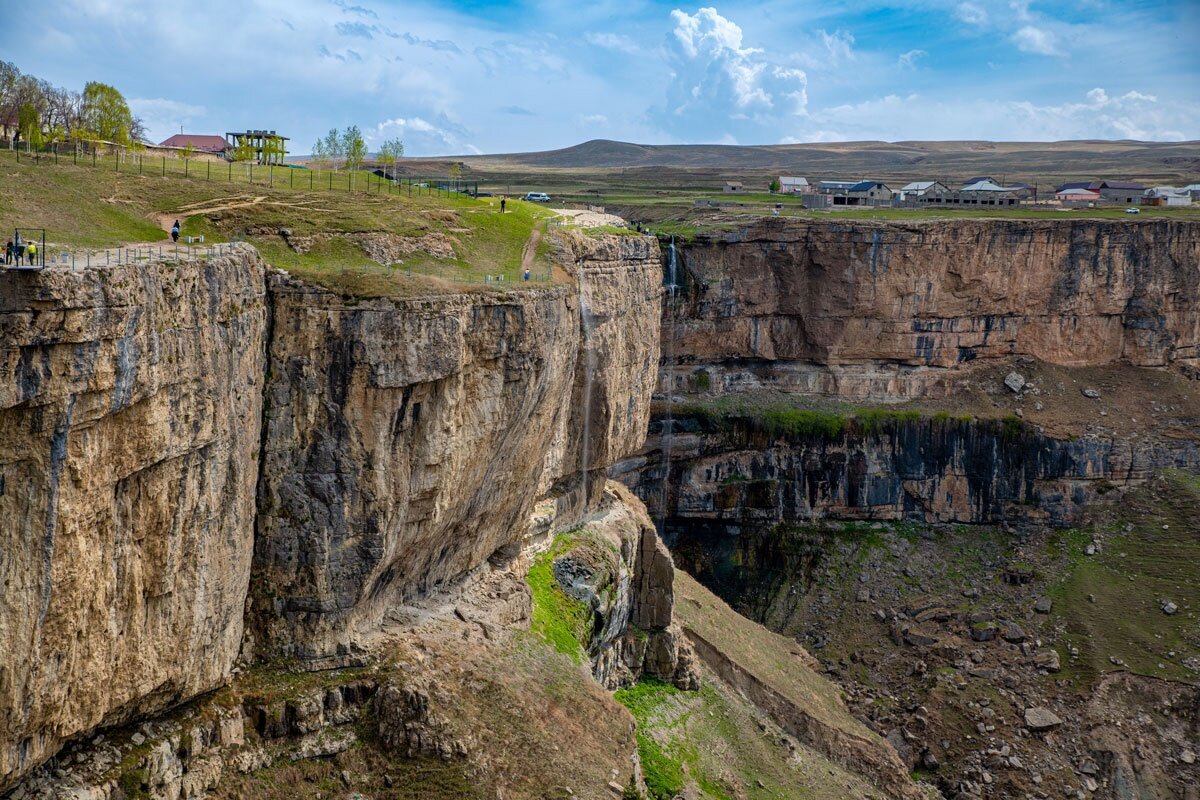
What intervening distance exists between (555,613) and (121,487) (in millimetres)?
20872

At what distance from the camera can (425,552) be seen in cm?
3681

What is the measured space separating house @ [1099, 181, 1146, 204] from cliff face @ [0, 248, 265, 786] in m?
103

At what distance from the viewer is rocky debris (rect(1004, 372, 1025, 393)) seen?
7844 cm

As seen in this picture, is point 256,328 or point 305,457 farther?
point 305,457

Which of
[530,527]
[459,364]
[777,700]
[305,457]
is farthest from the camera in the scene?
[777,700]

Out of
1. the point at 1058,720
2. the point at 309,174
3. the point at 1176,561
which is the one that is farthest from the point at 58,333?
the point at 1176,561

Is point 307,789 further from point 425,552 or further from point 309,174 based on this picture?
point 309,174

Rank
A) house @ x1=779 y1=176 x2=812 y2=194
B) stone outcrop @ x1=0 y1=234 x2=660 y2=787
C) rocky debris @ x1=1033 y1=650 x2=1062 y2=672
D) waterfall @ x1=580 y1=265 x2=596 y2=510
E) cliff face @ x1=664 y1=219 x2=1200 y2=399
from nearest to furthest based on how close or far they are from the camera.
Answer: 1. stone outcrop @ x1=0 y1=234 x2=660 y2=787
2. waterfall @ x1=580 y1=265 x2=596 y2=510
3. rocky debris @ x1=1033 y1=650 x2=1062 y2=672
4. cliff face @ x1=664 y1=219 x2=1200 y2=399
5. house @ x1=779 y1=176 x2=812 y2=194

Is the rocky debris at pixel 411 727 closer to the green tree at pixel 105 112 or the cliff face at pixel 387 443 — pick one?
the cliff face at pixel 387 443

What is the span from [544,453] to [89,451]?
73.5 ft

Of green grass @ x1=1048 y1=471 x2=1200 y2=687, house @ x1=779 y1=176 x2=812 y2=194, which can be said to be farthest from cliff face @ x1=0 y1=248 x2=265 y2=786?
house @ x1=779 y1=176 x2=812 y2=194

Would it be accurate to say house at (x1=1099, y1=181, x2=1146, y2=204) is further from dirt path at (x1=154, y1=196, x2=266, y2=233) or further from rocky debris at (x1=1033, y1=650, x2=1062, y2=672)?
dirt path at (x1=154, y1=196, x2=266, y2=233)

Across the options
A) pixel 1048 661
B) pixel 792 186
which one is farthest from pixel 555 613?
pixel 792 186

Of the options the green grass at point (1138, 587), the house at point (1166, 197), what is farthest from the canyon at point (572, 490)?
the house at point (1166, 197)
